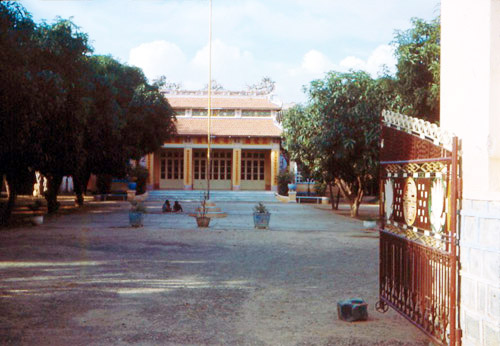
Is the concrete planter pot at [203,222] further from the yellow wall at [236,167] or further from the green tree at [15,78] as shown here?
the yellow wall at [236,167]

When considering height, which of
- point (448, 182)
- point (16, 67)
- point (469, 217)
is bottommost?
point (469, 217)

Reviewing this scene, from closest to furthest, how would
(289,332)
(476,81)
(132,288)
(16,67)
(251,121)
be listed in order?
(476,81)
(289,332)
(132,288)
(16,67)
(251,121)

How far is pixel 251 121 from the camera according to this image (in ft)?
121

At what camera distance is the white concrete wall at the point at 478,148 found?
3.61 m

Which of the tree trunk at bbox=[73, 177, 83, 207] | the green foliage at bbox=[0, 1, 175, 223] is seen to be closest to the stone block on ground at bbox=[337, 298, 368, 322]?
the green foliage at bbox=[0, 1, 175, 223]

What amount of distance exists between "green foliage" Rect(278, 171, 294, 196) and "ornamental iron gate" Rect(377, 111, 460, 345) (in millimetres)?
27805

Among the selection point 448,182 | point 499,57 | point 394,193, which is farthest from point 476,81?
point 394,193

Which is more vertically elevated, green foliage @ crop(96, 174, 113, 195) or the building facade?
the building facade

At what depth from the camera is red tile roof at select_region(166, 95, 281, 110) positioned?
37.2m

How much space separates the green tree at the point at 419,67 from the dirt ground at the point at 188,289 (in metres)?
3.52

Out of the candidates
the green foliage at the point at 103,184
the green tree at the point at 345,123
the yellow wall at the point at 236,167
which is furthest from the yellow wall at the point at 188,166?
the green tree at the point at 345,123

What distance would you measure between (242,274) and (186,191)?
26.7 m

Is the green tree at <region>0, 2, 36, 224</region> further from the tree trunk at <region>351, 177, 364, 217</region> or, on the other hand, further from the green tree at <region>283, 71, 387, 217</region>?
the tree trunk at <region>351, 177, 364, 217</region>

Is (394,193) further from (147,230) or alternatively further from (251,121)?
(251,121)
